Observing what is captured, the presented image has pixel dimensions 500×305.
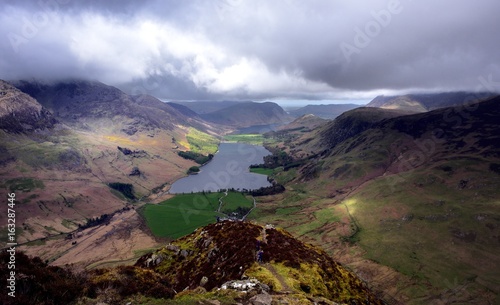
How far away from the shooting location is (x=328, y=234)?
19150 centimetres

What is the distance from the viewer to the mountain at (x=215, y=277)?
32.9 metres

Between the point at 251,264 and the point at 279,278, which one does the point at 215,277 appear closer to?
the point at 251,264

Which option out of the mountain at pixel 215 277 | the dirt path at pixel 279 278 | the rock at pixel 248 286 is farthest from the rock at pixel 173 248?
the rock at pixel 248 286

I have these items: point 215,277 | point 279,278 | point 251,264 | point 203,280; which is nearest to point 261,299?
point 279,278

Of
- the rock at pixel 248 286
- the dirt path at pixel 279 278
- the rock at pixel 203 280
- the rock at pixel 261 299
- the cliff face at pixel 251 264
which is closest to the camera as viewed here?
the rock at pixel 261 299

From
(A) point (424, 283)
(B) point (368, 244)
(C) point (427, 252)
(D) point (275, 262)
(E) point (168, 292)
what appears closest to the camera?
(E) point (168, 292)

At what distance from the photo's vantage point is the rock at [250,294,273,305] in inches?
1572

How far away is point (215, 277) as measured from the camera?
6022cm

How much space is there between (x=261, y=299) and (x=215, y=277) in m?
21.5

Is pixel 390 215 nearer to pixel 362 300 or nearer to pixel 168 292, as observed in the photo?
pixel 362 300

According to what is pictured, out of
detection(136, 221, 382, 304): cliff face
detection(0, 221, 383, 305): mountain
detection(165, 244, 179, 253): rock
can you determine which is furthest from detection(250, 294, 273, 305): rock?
detection(165, 244, 179, 253): rock

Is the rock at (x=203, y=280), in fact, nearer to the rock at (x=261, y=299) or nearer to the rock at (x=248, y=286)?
the rock at (x=248, y=286)

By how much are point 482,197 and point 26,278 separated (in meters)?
236

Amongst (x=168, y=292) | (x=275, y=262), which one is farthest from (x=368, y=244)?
(x=168, y=292)
